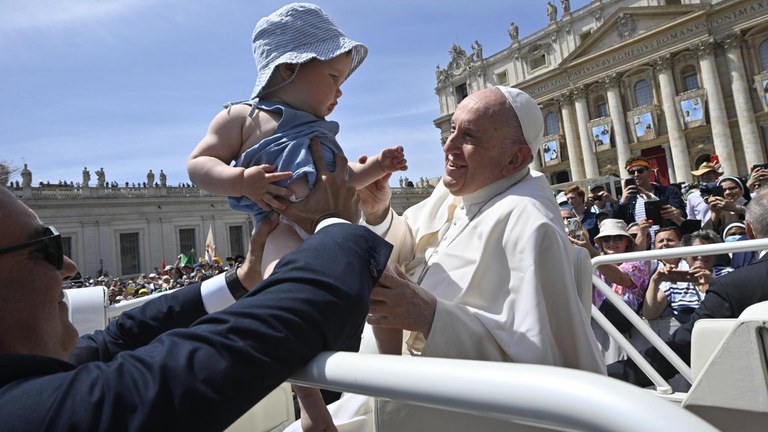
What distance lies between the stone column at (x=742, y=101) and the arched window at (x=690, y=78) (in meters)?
1.90

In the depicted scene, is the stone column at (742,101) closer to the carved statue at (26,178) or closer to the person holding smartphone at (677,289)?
the person holding smartphone at (677,289)

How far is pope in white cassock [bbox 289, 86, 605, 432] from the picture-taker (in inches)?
60.0

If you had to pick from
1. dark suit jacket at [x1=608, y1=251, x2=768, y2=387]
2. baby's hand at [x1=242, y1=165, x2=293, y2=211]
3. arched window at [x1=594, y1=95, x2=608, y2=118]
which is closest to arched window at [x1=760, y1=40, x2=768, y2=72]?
arched window at [x1=594, y1=95, x2=608, y2=118]

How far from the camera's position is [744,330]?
4.16ft

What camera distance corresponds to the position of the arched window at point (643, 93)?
110ft

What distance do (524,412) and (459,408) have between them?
99mm

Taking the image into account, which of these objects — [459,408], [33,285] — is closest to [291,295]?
[459,408]

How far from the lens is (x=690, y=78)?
A: 31.9m

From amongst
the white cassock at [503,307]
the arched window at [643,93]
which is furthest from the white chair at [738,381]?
the arched window at [643,93]

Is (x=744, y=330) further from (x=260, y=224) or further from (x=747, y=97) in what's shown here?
(x=747, y=97)

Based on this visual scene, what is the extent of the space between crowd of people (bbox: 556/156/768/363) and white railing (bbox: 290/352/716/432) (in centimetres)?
301

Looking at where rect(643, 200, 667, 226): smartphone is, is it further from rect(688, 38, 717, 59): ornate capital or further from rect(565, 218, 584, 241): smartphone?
rect(688, 38, 717, 59): ornate capital

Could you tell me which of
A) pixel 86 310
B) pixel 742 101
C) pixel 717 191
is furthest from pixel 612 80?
pixel 86 310

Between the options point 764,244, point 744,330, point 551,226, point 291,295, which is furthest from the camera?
point 764,244
